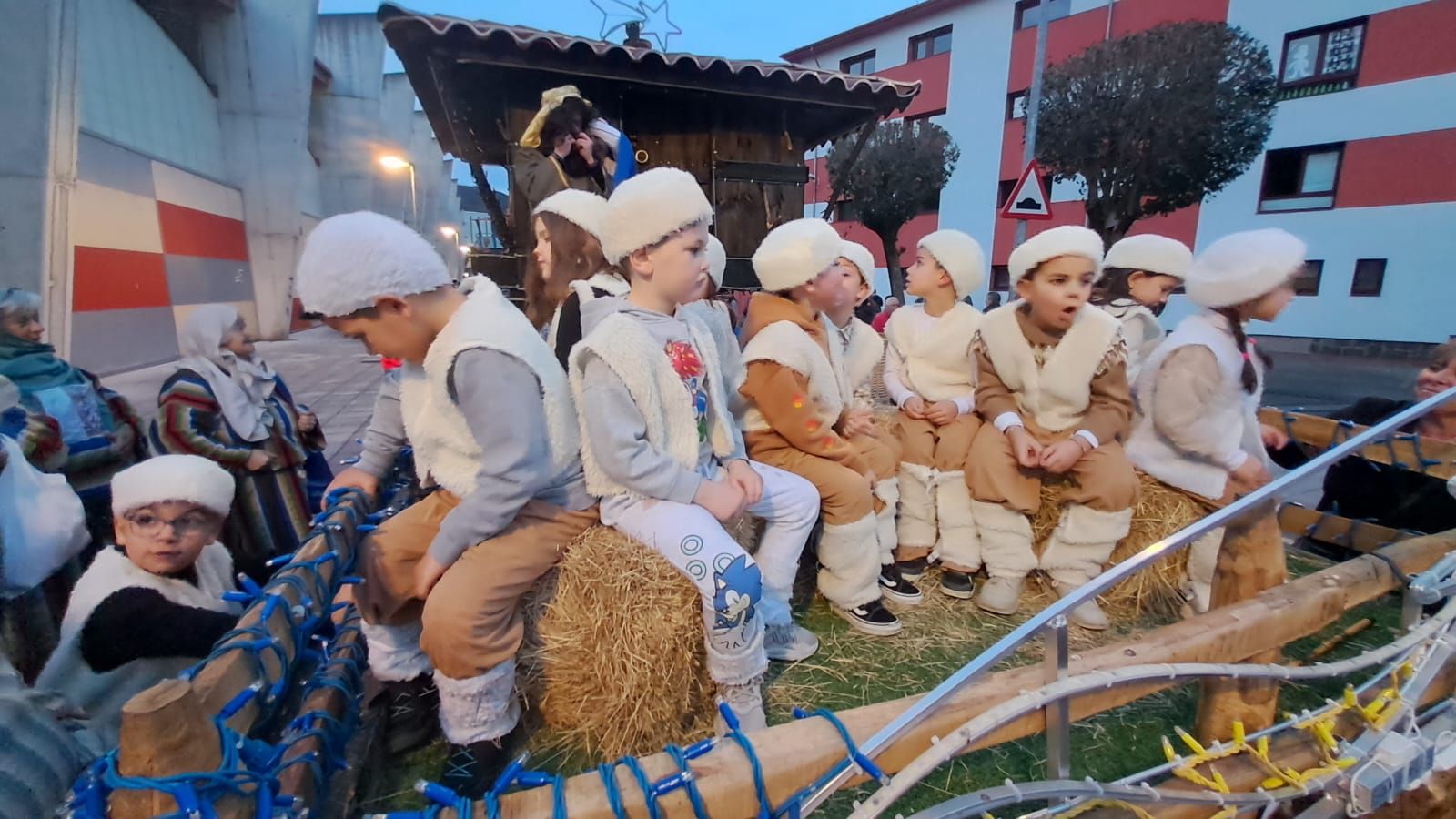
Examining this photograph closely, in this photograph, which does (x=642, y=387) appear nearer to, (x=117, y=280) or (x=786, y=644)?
(x=786, y=644)

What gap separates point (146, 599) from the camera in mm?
1594

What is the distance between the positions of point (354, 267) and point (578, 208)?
1227 mm

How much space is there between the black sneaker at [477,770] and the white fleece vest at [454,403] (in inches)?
25.8

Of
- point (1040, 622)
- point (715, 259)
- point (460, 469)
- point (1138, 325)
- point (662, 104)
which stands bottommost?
point (1040, 622)

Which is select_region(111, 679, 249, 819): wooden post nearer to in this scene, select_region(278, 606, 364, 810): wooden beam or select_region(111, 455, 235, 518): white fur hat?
select_region(278, 606, 364, 810): wooden beam

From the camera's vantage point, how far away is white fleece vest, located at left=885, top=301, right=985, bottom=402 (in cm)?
307

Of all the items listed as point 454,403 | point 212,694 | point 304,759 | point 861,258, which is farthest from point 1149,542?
point 212,694

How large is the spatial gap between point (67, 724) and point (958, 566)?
264 centimetres

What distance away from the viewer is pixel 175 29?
1177 cm

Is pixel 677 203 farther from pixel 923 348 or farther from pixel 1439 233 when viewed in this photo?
pixel 1439 233

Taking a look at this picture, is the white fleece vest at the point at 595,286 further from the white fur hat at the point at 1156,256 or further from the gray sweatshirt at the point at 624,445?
the white fur hat at the point at 1156,256

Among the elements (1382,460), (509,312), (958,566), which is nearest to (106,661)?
(509,312)

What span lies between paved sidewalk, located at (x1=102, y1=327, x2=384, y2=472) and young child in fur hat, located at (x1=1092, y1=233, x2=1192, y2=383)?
553 cm

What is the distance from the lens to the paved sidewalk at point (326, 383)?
665 centimetres
